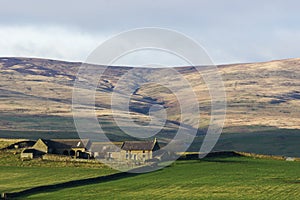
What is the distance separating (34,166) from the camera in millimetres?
82562

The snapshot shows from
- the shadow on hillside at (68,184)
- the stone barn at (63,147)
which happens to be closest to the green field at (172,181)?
the shadow on hillside at (68,184)

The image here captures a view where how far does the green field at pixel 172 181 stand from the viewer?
56.8 metres

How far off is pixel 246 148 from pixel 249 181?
9313 centimetres

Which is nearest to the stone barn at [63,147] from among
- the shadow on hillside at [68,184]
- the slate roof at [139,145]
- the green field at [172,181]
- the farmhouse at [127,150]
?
the farmhouse at [127,150]

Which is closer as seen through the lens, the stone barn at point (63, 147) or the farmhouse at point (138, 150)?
the stone barn at point (63, 147)

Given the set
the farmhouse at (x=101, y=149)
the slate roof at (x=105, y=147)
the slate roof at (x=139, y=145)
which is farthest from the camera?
the slate roof at (x=105, y=147)

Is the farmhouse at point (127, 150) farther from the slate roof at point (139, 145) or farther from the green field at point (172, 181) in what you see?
the green field at point (172, 181)

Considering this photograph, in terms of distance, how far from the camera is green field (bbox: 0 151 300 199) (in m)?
56.8

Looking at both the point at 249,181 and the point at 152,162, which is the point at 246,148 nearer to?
the point at 152,162

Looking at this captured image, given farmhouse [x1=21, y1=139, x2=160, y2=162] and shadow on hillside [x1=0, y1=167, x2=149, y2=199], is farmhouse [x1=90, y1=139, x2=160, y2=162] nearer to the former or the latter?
farmhouse [x1=21, y1=139, x2=160, y2=162]

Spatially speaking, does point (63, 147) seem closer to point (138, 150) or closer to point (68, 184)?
point (138, 150)

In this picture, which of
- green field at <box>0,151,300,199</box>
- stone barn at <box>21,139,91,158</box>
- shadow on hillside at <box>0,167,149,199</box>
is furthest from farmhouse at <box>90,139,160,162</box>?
shadow on hillside at <box>0,167,149,199</box>

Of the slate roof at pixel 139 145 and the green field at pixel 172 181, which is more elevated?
the slate roof at pixel 139 145

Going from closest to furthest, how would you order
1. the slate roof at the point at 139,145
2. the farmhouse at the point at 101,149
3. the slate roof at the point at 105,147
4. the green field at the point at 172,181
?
1. the green field at the point at 172,181
2. the farmhouse at the point at 101,149
3. the slate roof at the point at 139,145
4. the slate roof at the point at 105,147
